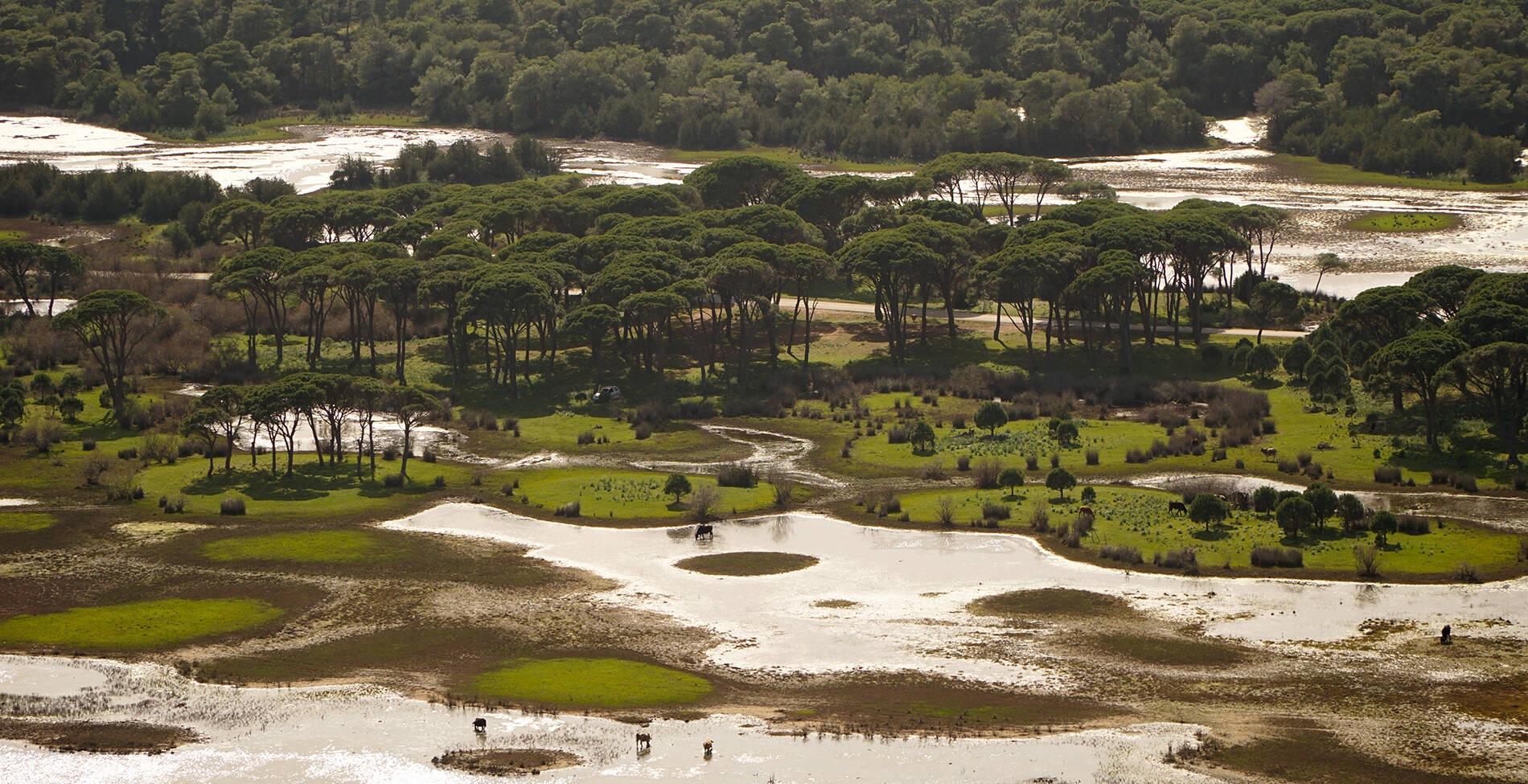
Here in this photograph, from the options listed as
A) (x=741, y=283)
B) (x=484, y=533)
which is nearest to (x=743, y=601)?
(x=484, y=533)

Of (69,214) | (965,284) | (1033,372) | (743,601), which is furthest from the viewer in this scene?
(69,214)

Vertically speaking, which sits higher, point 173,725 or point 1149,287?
point 1149,287

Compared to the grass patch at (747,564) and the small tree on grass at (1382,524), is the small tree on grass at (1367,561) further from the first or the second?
Answer: the grass patch at (747,564)

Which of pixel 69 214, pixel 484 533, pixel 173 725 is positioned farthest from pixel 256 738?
pixel 69 214

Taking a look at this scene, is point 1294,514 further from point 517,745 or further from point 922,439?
point 517,745

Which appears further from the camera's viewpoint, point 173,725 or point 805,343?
point 805,343

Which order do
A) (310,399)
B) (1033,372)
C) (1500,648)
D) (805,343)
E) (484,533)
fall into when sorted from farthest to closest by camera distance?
(805,343) → (1033,372) → (310,399) → (484,533) → (1500,648)

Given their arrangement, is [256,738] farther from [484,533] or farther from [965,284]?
[965,284]
